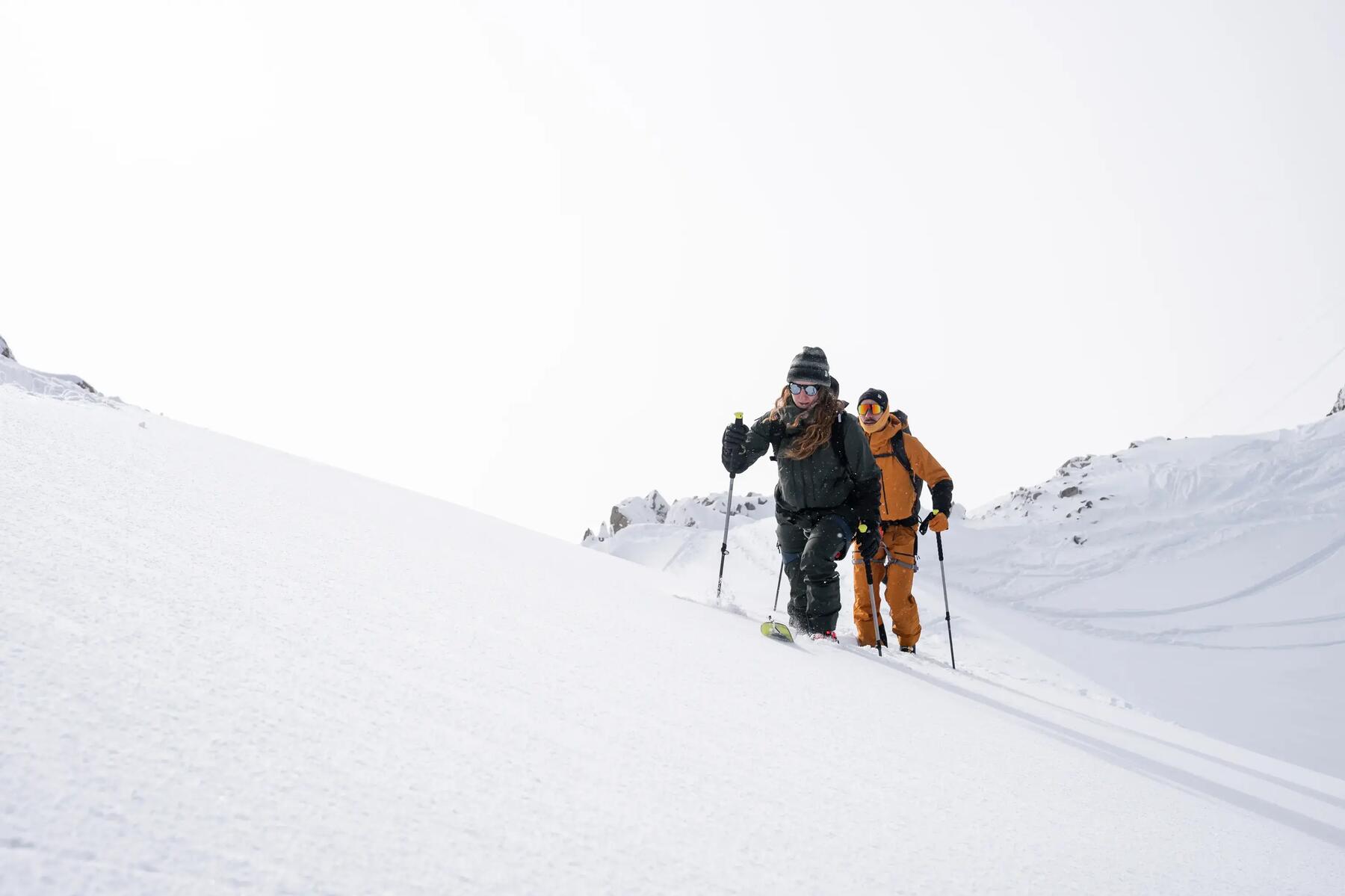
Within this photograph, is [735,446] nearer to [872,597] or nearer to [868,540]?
Answer: [868,540]

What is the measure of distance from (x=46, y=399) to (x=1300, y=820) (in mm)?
6606

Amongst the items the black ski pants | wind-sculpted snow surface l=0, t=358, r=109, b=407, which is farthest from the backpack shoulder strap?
wind-sculpted snow surface l=0, t=358, r=109, b=407

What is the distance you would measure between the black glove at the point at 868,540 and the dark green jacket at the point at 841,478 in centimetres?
8

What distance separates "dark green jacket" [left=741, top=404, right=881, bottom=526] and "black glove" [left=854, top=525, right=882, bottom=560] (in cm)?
8

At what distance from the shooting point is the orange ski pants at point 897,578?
5.67 meters

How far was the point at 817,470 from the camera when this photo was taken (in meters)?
4.99

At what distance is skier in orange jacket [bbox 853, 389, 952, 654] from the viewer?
5934mm

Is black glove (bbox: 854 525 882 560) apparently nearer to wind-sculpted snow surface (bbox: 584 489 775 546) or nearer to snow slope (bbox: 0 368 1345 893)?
snow slope (bbox: 0 368 1345 893)

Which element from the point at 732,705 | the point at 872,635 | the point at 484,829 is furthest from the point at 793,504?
the point at 484,829

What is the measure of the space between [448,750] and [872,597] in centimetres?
451

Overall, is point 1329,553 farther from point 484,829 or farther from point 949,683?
point 484,829

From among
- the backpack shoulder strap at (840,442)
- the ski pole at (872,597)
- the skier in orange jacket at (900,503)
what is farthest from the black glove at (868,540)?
the backpack shoulder strap at (840,442)

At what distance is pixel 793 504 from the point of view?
514 cm

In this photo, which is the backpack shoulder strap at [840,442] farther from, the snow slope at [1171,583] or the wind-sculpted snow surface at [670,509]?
the wind-sculpted snow surface at [670,509]
